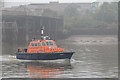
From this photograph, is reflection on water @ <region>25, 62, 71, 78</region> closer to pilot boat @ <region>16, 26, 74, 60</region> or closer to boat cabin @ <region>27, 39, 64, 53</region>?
pilot boat @ <region>16, 26, 74, 60</region>

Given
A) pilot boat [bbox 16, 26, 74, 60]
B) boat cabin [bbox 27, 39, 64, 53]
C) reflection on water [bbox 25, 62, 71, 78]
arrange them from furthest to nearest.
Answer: boat cabin [bbox 27, 39, 64, 53] → pilot boat [bbox 16, 26, 74, 60] → reflection on water [bbox 25, 62, 71, 78]

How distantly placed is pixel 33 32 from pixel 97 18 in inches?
844

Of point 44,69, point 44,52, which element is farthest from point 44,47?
point 44,69

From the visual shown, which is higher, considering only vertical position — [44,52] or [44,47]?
[44,47]

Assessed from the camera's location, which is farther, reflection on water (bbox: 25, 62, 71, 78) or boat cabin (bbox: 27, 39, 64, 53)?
boat cabin (bbox: 27, 39, 64, 53)

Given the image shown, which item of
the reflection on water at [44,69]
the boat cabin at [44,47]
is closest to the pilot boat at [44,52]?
the boat cabin at [44,47]

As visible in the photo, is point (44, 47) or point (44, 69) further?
point (44, 47)

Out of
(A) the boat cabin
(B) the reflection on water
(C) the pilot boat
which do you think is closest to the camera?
(B) the reflection on water

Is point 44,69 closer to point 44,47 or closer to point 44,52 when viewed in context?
point 44,52

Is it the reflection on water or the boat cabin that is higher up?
the boat cabin

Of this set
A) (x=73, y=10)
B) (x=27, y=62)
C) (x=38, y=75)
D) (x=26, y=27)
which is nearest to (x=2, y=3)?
(x=26, y=27)

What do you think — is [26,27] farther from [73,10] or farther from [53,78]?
[53,78]

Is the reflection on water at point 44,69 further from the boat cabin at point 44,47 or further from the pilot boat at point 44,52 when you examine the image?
the boat cabin at point 44,47

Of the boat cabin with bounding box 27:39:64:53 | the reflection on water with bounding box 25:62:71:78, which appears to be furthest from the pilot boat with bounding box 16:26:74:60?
the reflection on water with bounding box 25:62:71:78
